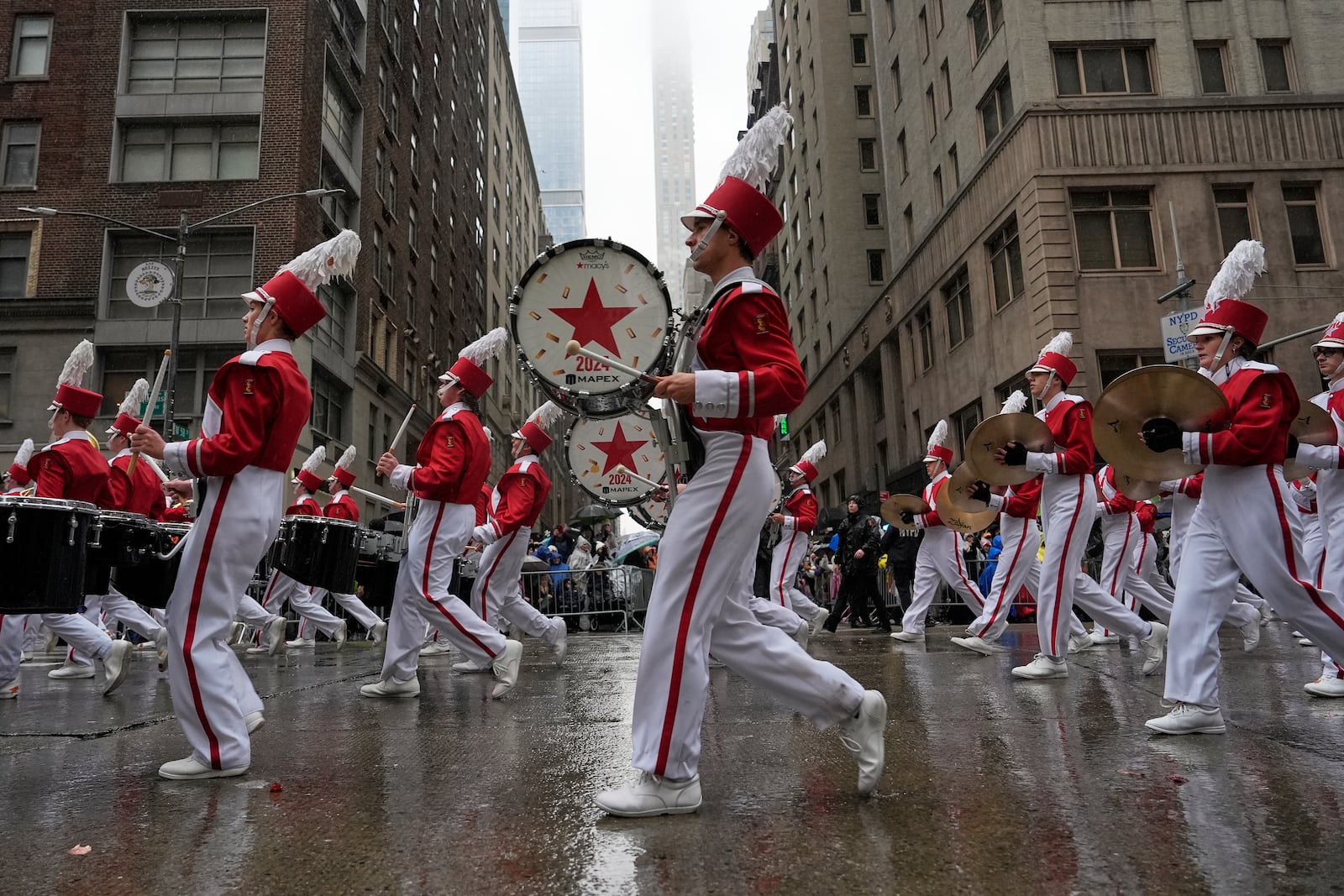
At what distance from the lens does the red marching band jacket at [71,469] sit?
21.1 feet

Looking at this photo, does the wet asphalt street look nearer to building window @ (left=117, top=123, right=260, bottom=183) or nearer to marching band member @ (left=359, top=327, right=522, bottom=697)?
marching band member @ (left=359, top=327, right=522, bottom=697)

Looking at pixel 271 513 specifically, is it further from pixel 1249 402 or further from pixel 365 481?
pixel 365 481

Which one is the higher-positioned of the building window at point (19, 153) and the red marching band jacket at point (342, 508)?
the building window at point (19, 153)

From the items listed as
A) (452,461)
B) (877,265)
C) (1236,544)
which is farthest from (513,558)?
(877,265)

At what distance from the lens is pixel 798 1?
157 feet

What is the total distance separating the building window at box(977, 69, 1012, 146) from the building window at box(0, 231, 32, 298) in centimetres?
2641

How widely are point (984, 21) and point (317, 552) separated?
81.5 ft

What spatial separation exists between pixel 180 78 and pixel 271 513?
29.6m

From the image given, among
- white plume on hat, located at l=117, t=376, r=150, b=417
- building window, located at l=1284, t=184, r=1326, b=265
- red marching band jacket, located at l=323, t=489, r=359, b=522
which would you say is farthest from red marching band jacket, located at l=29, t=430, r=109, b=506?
building window, located at l=1284, t=184, r=1326, b=265

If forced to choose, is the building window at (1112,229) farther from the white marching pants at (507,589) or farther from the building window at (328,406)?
the building window at (328,406)

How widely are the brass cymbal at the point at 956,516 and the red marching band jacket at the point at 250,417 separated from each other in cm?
770

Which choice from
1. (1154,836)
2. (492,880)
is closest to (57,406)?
(492,880)

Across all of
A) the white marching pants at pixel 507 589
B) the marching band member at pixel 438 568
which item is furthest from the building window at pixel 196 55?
the marching band member at pixel 438 568

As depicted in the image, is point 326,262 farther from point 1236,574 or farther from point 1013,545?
point 1013,545
